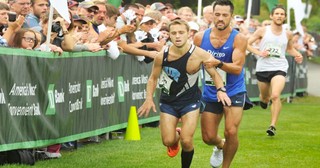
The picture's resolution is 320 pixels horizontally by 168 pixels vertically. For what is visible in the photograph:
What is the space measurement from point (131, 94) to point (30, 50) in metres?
5.43

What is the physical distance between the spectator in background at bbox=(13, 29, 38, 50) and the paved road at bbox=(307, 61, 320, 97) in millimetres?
21783

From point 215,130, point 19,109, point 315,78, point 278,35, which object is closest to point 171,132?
point 215,130

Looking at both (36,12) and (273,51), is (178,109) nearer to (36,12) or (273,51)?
(36,12)

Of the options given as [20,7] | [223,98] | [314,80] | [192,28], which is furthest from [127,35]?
[314,80]

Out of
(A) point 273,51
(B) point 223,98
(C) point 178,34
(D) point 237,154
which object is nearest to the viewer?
(B) point 223,98

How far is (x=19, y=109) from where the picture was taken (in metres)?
12.6

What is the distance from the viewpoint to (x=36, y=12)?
14.8 meters

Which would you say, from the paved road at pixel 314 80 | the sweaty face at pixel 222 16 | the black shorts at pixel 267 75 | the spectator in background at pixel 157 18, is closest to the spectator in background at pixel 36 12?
the sweaty face at pixel 222 16

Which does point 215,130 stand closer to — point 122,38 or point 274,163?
point 274,163

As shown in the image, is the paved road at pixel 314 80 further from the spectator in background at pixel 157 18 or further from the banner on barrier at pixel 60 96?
the banner on barrier at pixel 60 96

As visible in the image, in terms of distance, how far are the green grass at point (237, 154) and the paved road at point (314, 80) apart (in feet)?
47.0

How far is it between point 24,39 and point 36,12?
158cm

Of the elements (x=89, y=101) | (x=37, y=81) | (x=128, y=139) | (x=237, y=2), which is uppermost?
(x=37, y=81)

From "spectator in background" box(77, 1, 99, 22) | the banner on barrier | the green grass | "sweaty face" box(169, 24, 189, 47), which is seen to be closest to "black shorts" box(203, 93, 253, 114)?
the green grass
